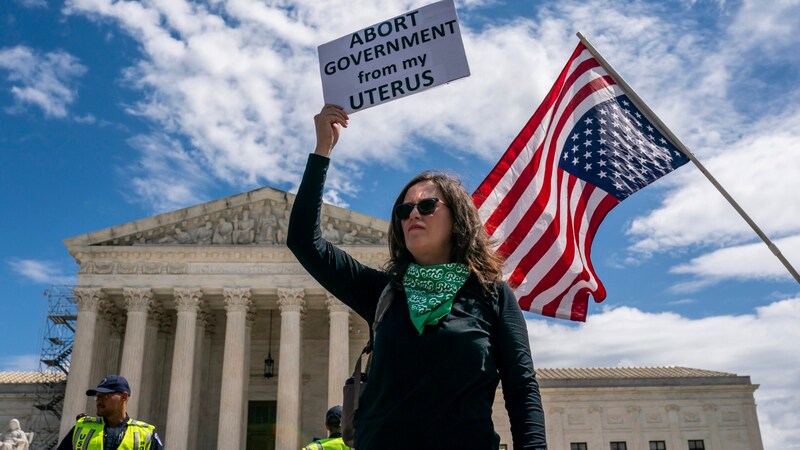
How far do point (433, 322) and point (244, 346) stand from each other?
3356 cm

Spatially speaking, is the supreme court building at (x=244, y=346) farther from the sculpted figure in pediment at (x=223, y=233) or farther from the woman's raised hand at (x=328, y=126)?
the woman's raised hand at (x=328, y=126)

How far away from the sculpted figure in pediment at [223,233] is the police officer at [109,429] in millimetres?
30173

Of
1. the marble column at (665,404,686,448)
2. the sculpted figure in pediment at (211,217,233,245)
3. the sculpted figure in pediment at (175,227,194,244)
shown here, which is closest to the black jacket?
the sculpted figure in pediment at (211,217,233,245)

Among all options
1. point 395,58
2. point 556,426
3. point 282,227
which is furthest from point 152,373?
point 395,58

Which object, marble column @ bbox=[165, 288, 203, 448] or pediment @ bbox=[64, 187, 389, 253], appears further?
pediment @ bbox=[64, 187, 389, 253]

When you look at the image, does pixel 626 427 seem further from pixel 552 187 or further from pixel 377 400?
pixel 377 400

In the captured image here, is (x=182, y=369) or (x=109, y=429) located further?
(x=182, y=369)

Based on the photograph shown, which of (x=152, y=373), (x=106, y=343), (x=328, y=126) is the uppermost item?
(x=106, y=343)

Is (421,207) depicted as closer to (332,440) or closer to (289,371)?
(332,440)

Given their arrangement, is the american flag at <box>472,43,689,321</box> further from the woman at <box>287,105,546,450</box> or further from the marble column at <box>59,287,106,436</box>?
the marble column at <box>59,287,106,436</box>

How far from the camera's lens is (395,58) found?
490 cm

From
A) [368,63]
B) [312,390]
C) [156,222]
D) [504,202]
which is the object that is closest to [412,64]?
[368,63]

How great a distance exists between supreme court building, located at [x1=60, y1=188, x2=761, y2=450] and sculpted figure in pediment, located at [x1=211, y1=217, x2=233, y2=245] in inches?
2.4

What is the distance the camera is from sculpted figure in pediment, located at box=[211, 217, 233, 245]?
37188 millimetres
